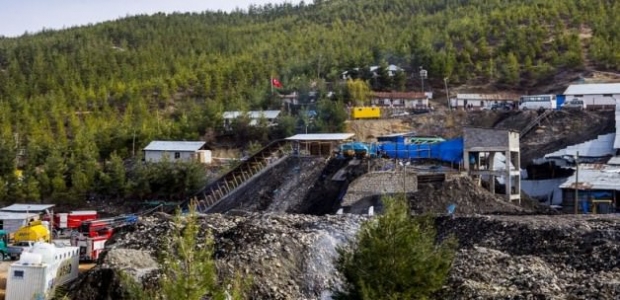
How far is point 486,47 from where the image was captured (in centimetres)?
6756

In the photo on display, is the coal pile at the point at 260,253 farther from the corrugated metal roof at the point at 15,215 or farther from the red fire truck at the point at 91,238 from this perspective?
the corrugated metal roof at the point at 15,215

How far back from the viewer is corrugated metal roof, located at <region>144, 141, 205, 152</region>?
4528 centimetres

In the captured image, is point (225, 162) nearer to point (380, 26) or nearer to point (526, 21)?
point (526, 21)

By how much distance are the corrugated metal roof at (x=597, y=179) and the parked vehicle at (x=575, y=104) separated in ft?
55.6

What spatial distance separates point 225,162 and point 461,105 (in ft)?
65.0

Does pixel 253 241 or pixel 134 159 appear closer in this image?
pixel 253 241

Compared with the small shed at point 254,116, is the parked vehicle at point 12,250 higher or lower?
lower

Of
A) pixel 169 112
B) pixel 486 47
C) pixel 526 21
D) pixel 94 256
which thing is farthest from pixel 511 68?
pixel 94 256

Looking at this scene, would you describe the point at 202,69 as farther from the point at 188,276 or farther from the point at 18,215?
the point at 188,276

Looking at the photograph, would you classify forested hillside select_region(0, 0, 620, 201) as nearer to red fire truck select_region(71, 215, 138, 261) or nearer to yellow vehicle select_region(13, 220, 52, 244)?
yellow vehicle select_region(13, 220, 52, 244)

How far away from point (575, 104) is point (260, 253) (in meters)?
36.1

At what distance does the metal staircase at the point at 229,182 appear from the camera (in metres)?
33.3

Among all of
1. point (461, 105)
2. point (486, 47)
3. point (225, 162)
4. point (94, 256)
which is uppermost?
point (486, 47)

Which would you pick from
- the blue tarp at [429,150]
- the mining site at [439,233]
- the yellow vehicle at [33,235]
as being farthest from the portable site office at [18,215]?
the blue tarp at [429,150]
